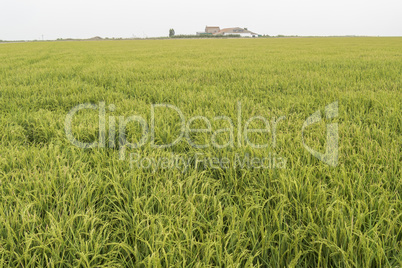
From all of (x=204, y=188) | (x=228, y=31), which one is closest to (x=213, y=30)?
(x=228, y=31)

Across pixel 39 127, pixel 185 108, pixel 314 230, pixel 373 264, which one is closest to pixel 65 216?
pixel 314 230

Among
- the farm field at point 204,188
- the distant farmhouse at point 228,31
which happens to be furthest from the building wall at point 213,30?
the farm field at point 204,188

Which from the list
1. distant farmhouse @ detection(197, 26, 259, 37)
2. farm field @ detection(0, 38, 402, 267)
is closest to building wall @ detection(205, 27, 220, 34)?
distant farmhouse @ detection(197, 26, 259, 37)

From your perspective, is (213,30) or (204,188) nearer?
(204,188)

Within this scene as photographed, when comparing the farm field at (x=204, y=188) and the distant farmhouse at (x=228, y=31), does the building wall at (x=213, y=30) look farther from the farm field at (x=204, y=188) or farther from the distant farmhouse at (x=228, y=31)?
the farm field at (x=204, y=188)

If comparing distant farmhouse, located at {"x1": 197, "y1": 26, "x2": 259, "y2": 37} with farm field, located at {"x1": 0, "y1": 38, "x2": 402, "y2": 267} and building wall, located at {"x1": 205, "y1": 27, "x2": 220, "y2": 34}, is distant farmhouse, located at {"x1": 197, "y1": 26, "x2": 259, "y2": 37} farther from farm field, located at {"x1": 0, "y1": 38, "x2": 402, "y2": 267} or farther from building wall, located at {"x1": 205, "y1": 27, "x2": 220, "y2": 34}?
farm field, located at {"x1": 0, "y1": 38, "x2": 402, "y2": 267}

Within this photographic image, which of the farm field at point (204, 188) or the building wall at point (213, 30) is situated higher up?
the building wall at point (213, 30)

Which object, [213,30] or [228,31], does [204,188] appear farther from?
[213,30]

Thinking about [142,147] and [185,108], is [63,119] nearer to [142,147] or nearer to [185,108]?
[142,147]

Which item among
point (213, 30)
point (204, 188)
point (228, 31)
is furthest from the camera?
point (213, 30)

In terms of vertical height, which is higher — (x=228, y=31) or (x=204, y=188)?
(x=228, y=31)

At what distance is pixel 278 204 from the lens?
1.09 meters

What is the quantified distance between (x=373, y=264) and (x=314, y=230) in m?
0.22

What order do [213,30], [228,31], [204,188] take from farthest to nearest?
[213,30] < [228,31] < [204,188]
